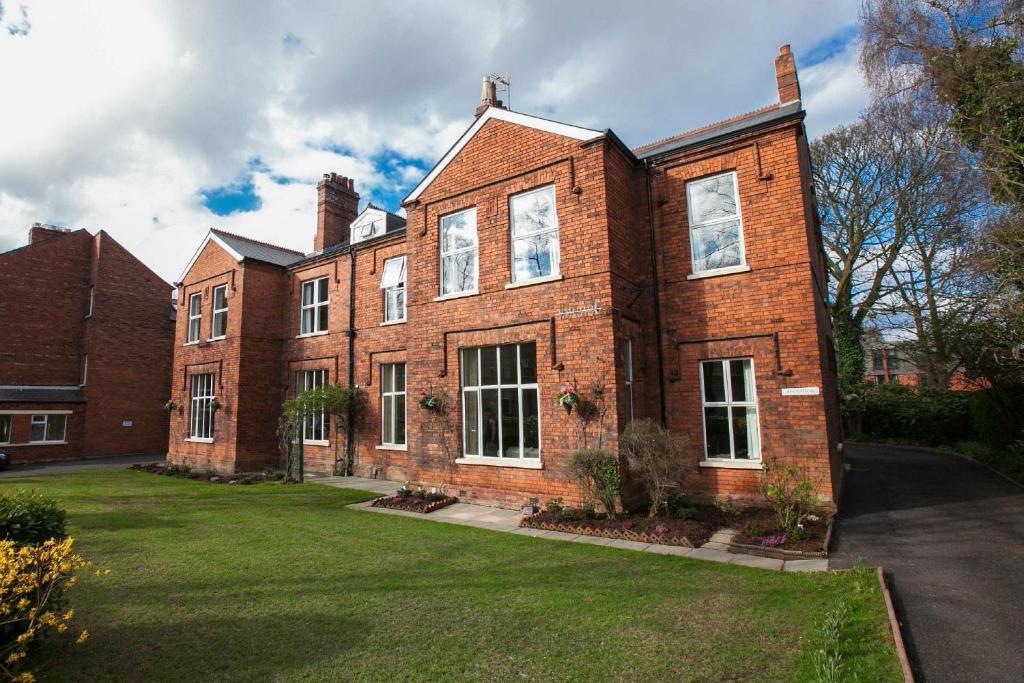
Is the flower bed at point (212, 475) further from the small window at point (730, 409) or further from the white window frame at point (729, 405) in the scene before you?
the small window at point (730, 409)

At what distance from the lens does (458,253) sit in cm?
1198

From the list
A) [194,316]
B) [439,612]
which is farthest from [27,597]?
[194,316]

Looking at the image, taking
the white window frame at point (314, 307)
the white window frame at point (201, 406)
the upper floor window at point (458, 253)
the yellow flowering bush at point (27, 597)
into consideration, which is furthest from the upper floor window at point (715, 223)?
the white window frame at point (201, 406)

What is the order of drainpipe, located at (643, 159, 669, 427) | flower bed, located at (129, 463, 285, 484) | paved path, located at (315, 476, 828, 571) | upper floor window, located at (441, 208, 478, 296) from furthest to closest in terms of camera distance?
flower bed, located at (129, 463, 285, 484), upper floor window, located at (441, 208, 478, 296), drainpipe, located at (643, 159, 669, 427), paved path, located at (315, 476, 828, 571)

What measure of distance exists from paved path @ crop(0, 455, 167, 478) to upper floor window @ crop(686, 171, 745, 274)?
23087 mm

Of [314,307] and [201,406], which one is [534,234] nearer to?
[314,307]

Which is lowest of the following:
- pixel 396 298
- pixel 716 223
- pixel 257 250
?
pixel 396 298

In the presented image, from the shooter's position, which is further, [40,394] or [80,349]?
[80,349]

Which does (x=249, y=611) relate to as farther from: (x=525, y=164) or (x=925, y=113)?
(x=925, y=113)

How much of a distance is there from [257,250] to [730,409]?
17.7m

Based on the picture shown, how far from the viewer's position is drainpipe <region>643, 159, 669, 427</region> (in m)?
10.5

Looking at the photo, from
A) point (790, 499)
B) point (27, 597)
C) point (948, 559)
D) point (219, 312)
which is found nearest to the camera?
point (27, 597)

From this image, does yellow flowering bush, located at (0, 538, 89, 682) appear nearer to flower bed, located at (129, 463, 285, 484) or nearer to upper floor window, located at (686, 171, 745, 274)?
upper floor window, located at (686, 171, 745, 274)

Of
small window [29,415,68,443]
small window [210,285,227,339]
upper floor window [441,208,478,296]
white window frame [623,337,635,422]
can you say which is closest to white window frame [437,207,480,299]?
upper floor window [441,208,478,296]
